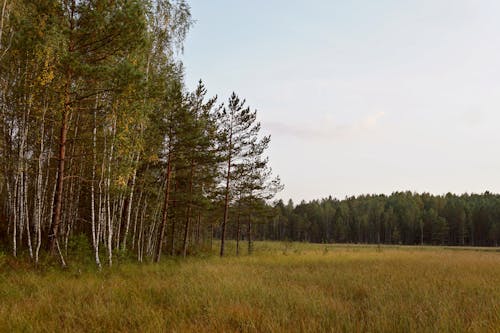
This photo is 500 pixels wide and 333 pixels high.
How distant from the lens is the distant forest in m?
79.3

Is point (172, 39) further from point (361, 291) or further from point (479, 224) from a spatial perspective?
point (479, 224)

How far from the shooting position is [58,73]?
10250 millimetres

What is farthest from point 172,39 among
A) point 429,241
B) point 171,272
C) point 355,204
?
point 355,204

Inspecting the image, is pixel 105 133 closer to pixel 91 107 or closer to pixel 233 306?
pixel 91 107

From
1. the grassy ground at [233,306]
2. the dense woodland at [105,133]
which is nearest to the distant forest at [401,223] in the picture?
the dense woodland at [105,133]

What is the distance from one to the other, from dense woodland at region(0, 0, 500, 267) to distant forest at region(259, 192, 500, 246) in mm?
64623

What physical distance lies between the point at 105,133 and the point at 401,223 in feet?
299

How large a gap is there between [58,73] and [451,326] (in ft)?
38.7

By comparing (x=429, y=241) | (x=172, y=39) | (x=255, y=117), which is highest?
(x=172, y=39)

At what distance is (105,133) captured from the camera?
11234 millimetres

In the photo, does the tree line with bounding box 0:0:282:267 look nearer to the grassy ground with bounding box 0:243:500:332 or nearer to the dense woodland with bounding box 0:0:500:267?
the dense woodland with bounding box 0:0:500:267

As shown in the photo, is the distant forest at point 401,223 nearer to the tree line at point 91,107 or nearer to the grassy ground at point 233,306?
the tree line at point 91,107

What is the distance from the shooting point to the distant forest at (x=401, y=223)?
260 feet

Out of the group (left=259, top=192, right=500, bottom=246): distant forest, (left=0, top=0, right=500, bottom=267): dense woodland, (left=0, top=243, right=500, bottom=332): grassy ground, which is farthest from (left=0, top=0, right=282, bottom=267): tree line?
(left=259, top=192, right=500, bottom=246): distant forest
